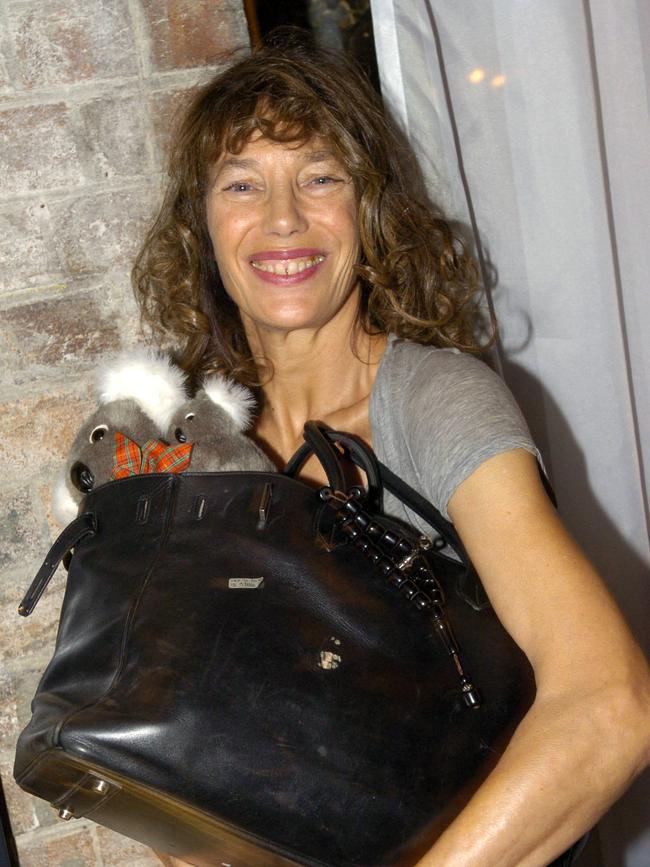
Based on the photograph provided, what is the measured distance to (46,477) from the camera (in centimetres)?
124

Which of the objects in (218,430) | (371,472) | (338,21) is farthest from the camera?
(338,21)

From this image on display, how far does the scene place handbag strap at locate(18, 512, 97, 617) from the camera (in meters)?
0.91

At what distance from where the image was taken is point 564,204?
1089 millimetres

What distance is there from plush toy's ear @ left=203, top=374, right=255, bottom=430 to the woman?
11 centimetres

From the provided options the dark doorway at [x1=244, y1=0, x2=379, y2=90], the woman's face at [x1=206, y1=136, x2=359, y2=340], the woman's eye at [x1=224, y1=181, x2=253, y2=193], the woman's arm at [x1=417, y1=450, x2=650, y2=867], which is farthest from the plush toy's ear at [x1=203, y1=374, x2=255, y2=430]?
the dark doorway at [x1=244, y1=0, x2=379, y2=90]

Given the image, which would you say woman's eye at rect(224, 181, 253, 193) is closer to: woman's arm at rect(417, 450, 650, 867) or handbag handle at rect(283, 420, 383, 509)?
handbag handle at rect(283, 420, 383, 509)

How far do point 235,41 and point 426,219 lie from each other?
1.08 ft

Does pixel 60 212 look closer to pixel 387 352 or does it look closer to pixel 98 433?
pixel 98 433

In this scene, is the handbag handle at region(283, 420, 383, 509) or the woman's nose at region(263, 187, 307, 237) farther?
the woman's nose at region(263, 187, 307, 237)

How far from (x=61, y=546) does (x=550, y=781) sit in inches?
18.9

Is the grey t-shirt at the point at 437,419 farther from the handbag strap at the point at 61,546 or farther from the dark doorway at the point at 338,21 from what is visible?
the dark doorway at the point at 338,21

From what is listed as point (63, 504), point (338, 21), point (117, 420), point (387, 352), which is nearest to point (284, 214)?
point (387, 352)

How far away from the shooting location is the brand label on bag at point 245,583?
80cm

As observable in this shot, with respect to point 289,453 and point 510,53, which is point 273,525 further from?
point 510,53
